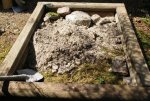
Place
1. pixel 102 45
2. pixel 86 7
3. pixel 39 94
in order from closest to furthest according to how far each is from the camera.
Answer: pixel 39 94
pixel 102 45
pixel 86 7

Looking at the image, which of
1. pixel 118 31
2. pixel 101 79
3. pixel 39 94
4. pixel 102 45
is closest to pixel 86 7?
pixel 118 31

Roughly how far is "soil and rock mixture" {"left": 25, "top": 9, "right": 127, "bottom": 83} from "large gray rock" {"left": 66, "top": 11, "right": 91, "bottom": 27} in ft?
0.46

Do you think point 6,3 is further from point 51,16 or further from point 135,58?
point 135,58

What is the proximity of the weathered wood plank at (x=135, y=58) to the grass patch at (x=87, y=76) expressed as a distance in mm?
353

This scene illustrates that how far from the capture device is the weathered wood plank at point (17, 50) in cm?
409

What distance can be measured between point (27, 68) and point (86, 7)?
2.23m

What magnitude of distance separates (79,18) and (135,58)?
185cm

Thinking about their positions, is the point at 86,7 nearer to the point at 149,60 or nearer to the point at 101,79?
the point at 149,60

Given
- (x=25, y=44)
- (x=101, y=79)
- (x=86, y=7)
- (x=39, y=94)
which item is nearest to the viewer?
(x=39, y=94)

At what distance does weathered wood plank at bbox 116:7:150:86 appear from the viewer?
12.9 feet

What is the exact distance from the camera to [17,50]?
177 inches

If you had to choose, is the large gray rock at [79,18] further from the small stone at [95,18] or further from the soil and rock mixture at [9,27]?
the soil and rock mixture at [9,27]

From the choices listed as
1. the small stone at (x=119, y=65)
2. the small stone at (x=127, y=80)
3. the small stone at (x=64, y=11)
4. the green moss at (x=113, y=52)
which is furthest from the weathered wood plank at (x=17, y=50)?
the small stone at (x=127, y=80)

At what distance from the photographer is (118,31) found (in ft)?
18.6
